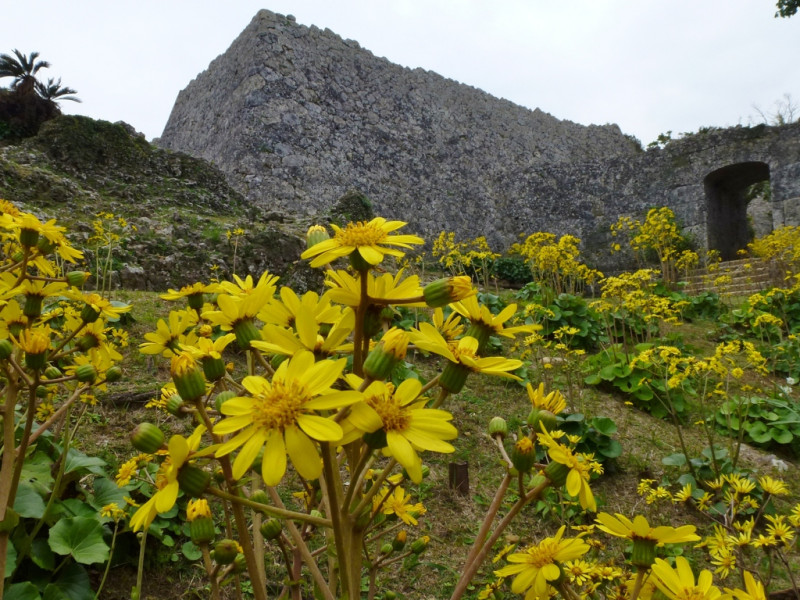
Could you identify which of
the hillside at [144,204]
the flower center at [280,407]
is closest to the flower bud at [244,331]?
the flower center at [280,407]

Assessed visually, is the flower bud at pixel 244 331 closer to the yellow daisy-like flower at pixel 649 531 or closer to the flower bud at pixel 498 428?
the flower bud at pixel 498 428

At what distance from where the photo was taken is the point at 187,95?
11.9 meters

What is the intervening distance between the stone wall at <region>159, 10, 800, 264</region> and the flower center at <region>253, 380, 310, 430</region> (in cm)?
850

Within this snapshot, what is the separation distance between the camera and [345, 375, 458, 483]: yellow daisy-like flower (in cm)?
42

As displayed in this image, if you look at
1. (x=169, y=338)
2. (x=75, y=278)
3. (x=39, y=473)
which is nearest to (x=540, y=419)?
(x=169, y=338)

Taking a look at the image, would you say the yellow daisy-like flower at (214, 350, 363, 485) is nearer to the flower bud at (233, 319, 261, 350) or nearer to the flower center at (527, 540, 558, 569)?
the flower bud at (233, 319, 261, 350)

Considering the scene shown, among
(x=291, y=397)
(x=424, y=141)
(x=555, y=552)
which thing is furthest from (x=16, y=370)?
(x=424, y=141)

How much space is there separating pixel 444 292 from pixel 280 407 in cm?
19

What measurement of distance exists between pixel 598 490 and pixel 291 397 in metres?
2.25

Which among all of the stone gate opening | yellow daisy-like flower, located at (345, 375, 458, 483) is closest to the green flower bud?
yellow daisy-like flower, located at (345, 375, 458, 483)

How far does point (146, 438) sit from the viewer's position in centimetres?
52

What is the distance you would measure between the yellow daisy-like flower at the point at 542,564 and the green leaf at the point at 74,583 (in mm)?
1086

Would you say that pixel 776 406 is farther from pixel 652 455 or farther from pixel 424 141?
pixel 424 141

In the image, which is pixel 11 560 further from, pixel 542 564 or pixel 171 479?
pixel 542 564
